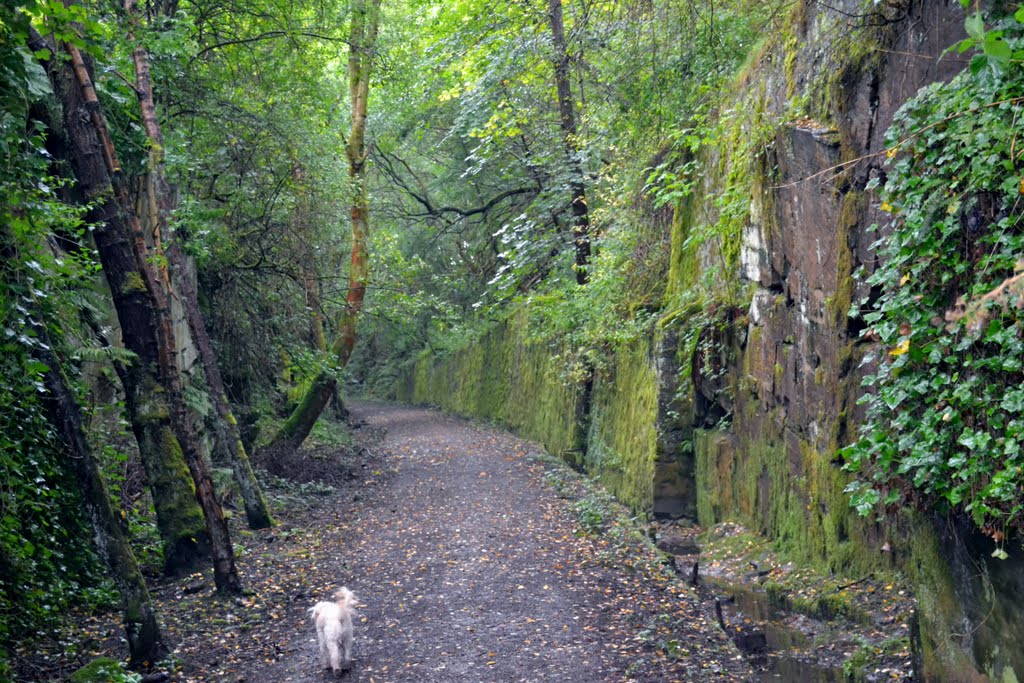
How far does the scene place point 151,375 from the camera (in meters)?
8.97

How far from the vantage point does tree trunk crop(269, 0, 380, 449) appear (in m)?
15.7

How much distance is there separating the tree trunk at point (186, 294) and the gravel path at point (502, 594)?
1.17 metres

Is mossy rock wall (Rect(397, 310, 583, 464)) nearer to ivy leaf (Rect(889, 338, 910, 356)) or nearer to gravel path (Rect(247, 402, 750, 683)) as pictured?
gravel path (Rect(247, 402, 750, 683))

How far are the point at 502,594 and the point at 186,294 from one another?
5.16 meters

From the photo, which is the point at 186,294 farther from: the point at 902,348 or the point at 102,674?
the point at 902,348

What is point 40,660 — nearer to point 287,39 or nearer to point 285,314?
point 285,314

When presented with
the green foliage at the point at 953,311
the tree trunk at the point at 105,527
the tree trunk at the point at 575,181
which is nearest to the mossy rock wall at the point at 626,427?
the tree trunk at the point at 575,181

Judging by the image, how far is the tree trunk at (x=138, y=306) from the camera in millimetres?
7820

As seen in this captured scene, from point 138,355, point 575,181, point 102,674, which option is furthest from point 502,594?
point 575,181

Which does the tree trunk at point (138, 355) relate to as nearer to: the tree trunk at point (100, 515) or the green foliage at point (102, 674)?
the tree trunk at point (100, 515)

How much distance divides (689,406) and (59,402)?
7.89 metres

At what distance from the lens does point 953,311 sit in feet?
14.3

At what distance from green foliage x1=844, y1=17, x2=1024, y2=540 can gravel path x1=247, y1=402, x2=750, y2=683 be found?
2366 mm

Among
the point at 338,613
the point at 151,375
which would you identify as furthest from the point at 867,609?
the point at 151,375
